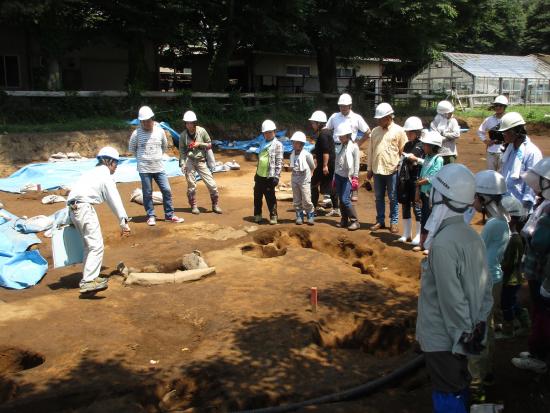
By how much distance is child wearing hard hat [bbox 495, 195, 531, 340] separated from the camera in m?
4.54

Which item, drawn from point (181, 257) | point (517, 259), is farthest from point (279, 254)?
point (517, 259)

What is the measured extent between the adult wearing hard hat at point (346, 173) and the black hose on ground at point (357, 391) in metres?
4.29

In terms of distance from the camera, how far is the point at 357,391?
412 centimetres

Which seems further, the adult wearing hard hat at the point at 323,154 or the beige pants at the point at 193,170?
the beige pants at the point at 193,170

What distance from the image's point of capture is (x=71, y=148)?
1492 centimetres

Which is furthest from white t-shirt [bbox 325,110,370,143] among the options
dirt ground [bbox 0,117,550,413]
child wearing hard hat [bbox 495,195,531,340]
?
child wearing hard hat [bbox 495,195,531,340]

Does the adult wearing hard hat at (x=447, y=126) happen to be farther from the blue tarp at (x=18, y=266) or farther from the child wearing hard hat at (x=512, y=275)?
Answer: the blue tarp at (x=18, y=266)

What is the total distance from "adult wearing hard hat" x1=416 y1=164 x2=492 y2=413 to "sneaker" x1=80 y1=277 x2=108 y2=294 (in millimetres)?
4215

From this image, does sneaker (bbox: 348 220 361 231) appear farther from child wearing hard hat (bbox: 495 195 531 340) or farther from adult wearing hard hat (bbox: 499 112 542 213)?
child wearing hard hat (bbox: 495 195 531 340)

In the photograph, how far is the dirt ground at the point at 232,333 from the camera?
4199 mm

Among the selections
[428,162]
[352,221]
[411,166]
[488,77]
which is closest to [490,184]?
[428,162]

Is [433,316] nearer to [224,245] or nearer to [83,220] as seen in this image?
[83,220]

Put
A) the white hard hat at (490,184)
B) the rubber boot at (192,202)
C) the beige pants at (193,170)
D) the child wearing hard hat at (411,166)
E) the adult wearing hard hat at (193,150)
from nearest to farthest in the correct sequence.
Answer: the white hard hat at (490,184) → the child wearing hard hat at (411,166) → the adult wearing hard hat at (193,150) → the beige pants at (193,170) → the rubber boot at (192,202)

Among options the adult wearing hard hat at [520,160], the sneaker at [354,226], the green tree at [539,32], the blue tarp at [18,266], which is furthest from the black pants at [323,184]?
the green tree at [539,32]
